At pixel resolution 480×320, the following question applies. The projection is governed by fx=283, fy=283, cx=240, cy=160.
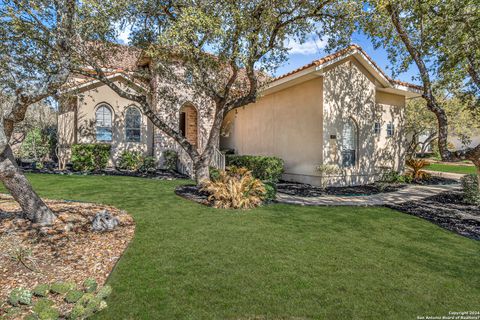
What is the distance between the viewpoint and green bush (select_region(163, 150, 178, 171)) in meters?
16.2

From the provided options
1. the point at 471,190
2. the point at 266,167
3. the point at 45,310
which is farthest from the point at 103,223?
the point at 471,190

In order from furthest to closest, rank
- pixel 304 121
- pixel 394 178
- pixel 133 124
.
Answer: pixel 133 124 < pixel 394 178 < pixel 304 121

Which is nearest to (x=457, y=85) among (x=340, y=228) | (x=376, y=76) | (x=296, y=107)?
(x=376, y=76)

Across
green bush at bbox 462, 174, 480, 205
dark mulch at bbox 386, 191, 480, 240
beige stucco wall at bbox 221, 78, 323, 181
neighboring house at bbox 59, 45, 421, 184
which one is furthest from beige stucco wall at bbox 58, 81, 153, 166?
green bush at bbox 462, 174, 480, 205

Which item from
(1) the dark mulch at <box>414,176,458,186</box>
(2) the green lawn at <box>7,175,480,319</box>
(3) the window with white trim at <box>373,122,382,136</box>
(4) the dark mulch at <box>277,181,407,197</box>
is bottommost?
(2) the green lawn at <box>7,175,480,319</box>

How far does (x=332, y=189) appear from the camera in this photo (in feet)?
39.3

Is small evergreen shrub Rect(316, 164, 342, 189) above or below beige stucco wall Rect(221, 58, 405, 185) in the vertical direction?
below

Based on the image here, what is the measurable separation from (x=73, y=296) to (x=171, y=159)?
1285cm

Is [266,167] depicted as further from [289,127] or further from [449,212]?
[449,212]

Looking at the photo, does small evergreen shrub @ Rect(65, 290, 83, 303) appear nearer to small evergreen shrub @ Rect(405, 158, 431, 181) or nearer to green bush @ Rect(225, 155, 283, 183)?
green bush @ Rect(225, 155, 283, 183)

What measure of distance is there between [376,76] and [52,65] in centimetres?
1322

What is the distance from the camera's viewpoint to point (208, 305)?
139 inches

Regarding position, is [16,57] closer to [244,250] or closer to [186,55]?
[186,55]

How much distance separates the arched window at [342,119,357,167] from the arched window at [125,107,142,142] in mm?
11646
